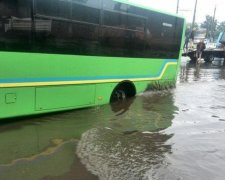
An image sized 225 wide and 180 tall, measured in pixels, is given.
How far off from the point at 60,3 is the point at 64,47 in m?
0.93

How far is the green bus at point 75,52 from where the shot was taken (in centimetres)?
720

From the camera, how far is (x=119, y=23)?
32.3 feet

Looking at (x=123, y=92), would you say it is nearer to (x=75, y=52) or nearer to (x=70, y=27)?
(x=75, y=52)

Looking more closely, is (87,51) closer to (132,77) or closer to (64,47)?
(64,47)

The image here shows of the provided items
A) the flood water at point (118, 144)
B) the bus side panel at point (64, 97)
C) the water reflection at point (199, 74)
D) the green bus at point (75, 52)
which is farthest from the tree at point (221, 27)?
the bus side panel at point (64, 97)

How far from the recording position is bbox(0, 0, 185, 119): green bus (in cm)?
720

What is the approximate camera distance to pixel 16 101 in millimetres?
7371

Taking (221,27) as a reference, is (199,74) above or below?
below

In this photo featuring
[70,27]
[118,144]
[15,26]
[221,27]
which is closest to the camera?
[118,144]

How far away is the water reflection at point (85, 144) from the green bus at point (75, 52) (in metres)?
0.38

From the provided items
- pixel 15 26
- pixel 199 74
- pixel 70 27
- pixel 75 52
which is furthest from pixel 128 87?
pixel 199 74

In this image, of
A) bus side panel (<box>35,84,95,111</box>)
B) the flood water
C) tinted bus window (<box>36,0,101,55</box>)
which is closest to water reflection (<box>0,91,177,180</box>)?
the flood water

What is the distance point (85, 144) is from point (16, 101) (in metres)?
1.66

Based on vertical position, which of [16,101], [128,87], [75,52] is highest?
[75,52]
